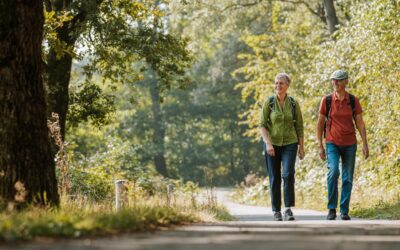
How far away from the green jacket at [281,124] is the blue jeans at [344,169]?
53 cm

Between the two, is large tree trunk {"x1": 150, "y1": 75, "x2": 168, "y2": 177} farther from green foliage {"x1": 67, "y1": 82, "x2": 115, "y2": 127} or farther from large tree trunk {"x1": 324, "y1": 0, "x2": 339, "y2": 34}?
green foliage {"x1": 67, "y1": 82, "x2": 115, "y2": 127}

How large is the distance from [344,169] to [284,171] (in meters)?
0.90

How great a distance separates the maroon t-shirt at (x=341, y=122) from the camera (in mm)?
10430

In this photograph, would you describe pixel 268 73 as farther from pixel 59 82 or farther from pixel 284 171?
pixel 284 171

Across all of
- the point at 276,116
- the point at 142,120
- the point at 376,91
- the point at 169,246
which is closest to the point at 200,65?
the point at 142,120

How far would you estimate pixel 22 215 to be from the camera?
7.12 m

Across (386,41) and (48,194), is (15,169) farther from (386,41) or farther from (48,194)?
(386,41)

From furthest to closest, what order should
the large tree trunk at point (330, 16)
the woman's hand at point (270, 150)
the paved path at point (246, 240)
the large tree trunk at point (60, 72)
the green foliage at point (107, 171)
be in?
1. the large tree trunk at point (330, 16)
2. the large tree trunk at point (60, 72)
3. the green foliage at point (107, 171)
4. the woman's hand at point (270, 150)
5. the paved path at point (246, 240)

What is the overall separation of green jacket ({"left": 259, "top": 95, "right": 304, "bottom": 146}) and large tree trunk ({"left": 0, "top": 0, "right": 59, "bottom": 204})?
3.11m

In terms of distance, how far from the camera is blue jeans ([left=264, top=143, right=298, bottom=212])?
33.6 ft

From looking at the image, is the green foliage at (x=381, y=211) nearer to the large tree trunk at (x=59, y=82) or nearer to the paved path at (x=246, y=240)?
the paved path at (x=246, y=240)

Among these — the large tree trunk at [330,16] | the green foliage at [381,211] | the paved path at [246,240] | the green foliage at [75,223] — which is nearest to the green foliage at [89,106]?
the large tree trunk at [330,16]

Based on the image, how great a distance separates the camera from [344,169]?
34.7 ft

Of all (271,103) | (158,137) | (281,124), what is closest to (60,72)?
(271,103)
